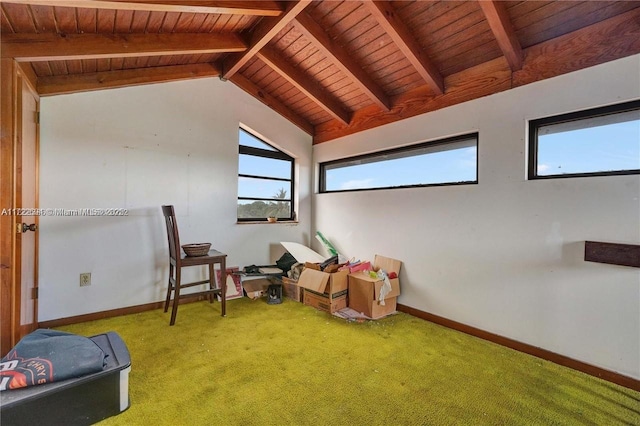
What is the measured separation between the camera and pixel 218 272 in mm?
3395

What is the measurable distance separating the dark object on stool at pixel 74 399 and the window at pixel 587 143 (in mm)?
2988

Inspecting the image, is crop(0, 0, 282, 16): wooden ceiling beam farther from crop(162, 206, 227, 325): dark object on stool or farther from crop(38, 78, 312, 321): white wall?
crop(162, 206, 227, 325): dark object on stool

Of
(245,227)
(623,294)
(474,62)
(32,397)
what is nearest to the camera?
(32,397)

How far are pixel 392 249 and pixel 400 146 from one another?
111 cm

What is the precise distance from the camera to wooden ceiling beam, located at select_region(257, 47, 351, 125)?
2.97m

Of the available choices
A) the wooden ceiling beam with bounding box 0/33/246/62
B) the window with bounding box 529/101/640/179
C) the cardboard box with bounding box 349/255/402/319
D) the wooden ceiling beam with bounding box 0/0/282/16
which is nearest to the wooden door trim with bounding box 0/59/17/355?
the wooden ceiling beam with bounding box 0/33/246/62

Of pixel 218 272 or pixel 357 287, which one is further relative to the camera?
pixel 218 272

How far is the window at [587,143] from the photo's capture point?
1.85m

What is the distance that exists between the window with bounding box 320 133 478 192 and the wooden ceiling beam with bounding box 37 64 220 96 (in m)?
1.95

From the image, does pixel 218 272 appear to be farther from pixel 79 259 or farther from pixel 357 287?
pixel 357 287

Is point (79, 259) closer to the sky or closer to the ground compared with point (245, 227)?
closer to the ground

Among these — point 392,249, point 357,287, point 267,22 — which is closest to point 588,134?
point 392,249

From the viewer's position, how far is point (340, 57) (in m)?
2.69

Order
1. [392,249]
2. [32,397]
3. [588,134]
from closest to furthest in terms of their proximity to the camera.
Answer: [32,397] < [588,134] < [392,249]
